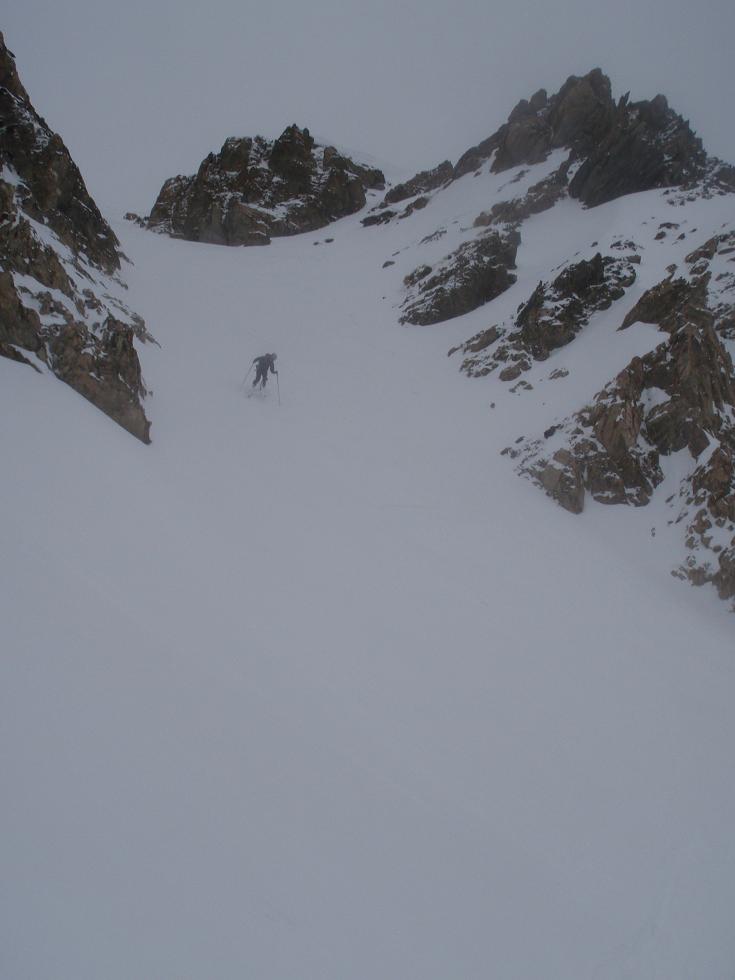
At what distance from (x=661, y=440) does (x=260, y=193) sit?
4810cm

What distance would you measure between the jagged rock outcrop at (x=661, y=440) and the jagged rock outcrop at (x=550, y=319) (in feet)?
15.9

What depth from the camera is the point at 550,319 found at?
66.8 ft

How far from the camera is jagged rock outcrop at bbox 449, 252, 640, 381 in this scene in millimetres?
19844

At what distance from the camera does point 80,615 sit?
3777 millimetres

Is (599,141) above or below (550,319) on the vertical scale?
above

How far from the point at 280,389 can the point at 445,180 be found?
4409 cm

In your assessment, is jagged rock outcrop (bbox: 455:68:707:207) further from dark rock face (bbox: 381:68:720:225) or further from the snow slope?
the snow slope

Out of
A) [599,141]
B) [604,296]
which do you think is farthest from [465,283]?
[599,141]

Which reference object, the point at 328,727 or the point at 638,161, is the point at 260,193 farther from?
the point at 328,727

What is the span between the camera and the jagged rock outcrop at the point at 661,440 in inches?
479

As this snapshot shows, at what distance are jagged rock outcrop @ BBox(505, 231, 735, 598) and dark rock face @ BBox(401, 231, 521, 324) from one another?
13.0 meters

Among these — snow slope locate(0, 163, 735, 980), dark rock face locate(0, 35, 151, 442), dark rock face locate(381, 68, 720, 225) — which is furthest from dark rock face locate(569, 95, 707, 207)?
dark rock face locate(0, 35, 151, 442)

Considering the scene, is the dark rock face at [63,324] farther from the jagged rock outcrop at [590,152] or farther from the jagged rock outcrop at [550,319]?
the jagged rock outcrop at [590,152]

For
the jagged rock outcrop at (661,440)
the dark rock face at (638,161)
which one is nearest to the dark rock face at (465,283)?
the dark rock face at (638,161)
